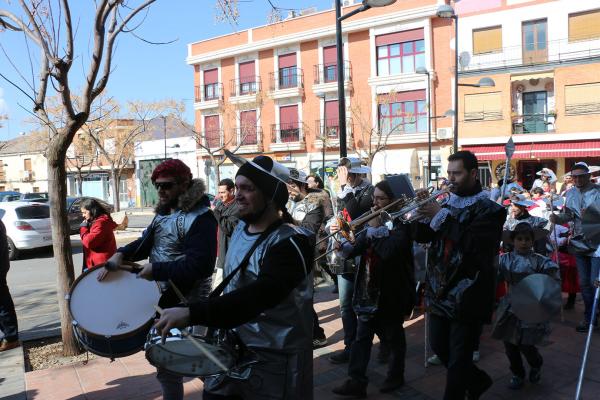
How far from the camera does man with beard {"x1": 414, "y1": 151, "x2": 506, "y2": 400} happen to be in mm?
3461

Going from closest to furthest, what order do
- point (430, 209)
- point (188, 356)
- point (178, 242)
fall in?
point (188, 356), point (178, 242), point (430, 209)

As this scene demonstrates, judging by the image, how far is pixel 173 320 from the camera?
2.04 m

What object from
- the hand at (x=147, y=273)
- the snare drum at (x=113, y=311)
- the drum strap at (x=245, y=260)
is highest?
the drum strap at (x=245, y=260)

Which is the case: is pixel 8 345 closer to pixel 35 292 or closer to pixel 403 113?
pixel 35 292

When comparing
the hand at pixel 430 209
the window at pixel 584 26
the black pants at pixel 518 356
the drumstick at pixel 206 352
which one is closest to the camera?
the drumstick at pixel 206 352

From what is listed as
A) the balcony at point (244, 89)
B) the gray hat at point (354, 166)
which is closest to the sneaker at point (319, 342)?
the gray hat at point (354, 166)

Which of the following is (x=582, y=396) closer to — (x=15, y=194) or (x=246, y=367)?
(x=246, y=367)

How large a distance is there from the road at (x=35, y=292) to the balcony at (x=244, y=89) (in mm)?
23115

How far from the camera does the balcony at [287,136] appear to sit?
115 feet

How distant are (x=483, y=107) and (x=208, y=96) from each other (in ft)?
66.7

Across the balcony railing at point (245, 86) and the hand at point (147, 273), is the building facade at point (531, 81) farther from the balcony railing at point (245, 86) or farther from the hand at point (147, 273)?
the hand at point (147, 273)

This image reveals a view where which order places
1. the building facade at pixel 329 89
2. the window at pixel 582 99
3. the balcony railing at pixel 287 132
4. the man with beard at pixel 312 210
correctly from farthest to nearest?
the balcony railing at pixel 287 132 < the building facade at pixel 329 89 < the window at pixel 582 99 < the man with beard at pixel 312 210

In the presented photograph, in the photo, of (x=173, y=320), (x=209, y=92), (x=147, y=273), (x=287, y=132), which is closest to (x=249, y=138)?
(x=287, y=132)

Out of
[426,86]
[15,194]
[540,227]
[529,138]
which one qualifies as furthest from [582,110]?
[15,194]
